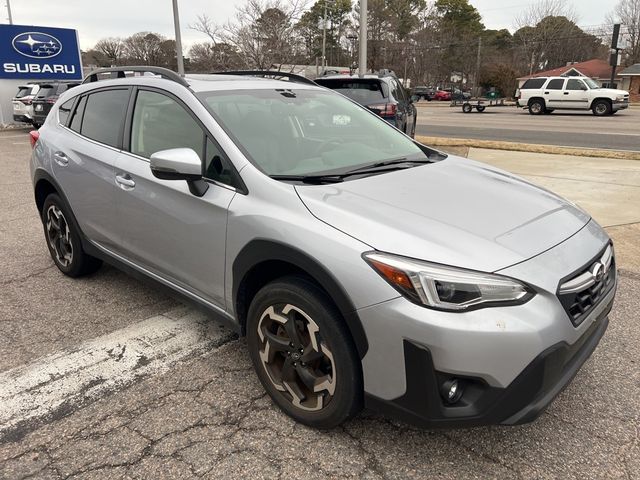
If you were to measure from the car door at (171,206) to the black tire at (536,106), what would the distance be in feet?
90.2

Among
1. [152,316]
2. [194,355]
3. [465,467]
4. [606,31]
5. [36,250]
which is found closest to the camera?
[465,467]

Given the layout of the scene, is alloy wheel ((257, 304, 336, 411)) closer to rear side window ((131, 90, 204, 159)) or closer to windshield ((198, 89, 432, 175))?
windshield ((198, 89, 432, 175))

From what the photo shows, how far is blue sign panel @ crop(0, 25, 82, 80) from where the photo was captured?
19.0 metres

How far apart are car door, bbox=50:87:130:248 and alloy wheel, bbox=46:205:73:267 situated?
366mm

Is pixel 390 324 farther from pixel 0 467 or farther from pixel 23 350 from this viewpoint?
pixel 23 350

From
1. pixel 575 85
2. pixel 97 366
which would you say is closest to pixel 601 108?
pixel 575 85

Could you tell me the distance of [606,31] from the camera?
63.4 m

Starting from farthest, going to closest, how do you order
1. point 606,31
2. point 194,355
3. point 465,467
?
point 606,31, point 194,355, point 465,467

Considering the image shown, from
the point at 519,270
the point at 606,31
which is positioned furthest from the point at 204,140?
the point at 606,31

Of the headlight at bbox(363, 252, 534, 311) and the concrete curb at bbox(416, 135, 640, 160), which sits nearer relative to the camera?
the headlight at bbox(363, 252, 534, 311)

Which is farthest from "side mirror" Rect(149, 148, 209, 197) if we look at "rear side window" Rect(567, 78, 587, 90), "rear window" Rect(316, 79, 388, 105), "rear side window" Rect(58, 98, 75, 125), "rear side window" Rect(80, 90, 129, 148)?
"rear side window" Rect(567, 78, 587, 90)

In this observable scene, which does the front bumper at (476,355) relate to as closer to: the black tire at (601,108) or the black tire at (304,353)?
the black tire at (304,353)

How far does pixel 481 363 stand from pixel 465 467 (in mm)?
636

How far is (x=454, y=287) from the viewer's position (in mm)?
2010
